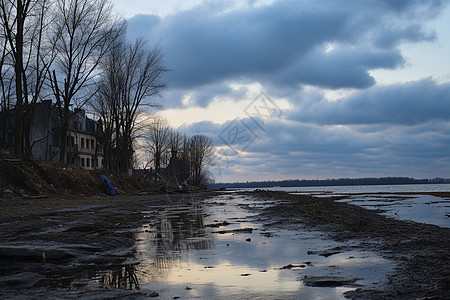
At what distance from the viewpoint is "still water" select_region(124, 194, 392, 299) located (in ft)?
14.1

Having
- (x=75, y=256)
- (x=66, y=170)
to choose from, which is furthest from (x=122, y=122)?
(x=75, y=256)

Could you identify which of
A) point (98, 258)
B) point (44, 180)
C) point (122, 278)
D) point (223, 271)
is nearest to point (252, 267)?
point (223, 271)

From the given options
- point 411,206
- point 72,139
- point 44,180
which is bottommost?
point 411,206

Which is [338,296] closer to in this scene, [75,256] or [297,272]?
[297,272]

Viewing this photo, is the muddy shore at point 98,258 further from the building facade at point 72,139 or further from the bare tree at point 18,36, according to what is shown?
the building facade at point 72,139

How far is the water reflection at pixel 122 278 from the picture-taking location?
4.62m

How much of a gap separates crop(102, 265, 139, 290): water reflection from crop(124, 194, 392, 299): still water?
13mm

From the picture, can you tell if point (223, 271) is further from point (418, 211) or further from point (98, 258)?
point (418, 211)

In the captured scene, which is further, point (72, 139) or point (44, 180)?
point (72, 139)

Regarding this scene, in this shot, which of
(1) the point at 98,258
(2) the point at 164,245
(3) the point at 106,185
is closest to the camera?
(1) the point at 98,258

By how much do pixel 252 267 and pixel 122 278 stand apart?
1.62 m

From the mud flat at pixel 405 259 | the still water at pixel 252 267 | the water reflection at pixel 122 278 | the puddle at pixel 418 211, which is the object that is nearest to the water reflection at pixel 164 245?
the still water at pixel 252 267

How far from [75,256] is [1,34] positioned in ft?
82.5

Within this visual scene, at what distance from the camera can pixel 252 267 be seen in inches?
220
